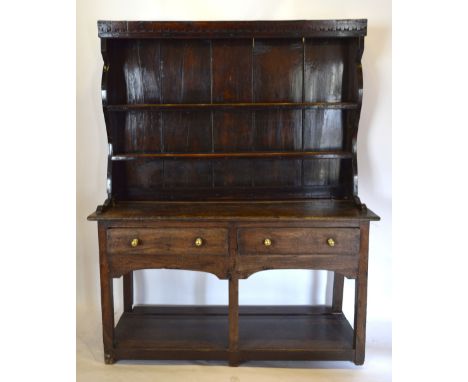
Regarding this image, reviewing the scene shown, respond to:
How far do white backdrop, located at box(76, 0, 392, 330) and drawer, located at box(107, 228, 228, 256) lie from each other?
0.70 m

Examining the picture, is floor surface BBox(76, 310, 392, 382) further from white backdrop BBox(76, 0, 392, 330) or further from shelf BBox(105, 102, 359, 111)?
shelf BBox(105, 102, 359, 111)

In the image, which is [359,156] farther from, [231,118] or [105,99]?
[105,99]

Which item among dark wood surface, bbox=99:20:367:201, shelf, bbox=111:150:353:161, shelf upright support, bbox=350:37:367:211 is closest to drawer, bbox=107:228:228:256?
dark wood surface, bbox=99:20:367:201

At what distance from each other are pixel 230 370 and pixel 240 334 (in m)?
0.21

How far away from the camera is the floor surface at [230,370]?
2.20m

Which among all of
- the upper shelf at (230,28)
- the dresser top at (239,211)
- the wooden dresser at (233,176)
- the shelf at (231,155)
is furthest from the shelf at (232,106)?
the dresser top at (239,211)

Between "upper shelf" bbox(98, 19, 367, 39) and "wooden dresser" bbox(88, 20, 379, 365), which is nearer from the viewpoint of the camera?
"wooden dresser" bbox(88, 20, 379, 365)

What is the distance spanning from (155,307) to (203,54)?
5.56ft

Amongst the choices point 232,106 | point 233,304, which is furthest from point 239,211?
point 232,106

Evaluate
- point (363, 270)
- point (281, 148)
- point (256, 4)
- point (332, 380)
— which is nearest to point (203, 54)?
point (256, 4)

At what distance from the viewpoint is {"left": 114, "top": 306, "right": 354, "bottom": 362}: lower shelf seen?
7.39 ft

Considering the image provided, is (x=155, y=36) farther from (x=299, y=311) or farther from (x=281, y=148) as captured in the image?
(x=299, y=311)

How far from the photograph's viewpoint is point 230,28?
2279mm

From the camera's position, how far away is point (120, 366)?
7.54 feet
